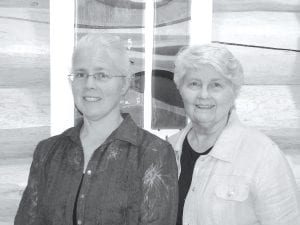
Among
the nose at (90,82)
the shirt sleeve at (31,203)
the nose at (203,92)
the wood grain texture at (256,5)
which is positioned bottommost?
the shirt sleeve at (31,203)

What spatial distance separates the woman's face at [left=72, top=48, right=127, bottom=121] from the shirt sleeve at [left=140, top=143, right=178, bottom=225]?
25 centimetres

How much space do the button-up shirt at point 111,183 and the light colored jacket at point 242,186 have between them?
0.25 m

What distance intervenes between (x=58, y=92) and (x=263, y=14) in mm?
1294

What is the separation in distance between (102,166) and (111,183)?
82 mm

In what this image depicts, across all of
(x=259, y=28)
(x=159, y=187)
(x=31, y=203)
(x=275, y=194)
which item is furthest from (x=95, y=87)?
(x=259, y=28)

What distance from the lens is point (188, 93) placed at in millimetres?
2211

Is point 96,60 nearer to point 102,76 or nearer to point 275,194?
point 102,76

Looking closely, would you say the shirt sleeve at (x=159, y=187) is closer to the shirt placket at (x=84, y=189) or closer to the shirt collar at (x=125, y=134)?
the shirt collar at (x=125, y=134)

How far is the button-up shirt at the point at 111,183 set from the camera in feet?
6.23

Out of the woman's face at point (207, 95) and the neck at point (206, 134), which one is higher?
the woman's face at point (207, 95)

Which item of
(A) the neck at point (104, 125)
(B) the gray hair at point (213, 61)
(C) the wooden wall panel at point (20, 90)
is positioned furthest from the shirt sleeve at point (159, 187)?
(C) the wooden wall panel at point (20, 90)

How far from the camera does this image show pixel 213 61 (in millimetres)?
2141

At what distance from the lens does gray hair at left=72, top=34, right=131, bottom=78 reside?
196 cm

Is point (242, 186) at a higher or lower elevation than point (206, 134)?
lower
